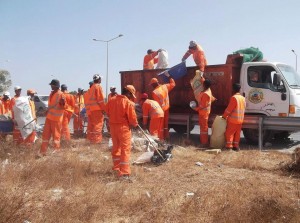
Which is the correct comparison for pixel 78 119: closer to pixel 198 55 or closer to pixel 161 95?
pixel 161 95

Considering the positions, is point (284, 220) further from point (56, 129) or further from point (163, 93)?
point (163, 93)

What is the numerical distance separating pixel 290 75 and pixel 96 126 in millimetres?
5383

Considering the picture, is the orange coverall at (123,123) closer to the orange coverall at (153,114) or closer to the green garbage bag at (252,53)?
the orange coverall at (153,114)

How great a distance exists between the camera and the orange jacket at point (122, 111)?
6.19 meters

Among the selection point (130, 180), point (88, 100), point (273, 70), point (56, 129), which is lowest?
point (130, 180)

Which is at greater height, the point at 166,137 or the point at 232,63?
the point at 232,63

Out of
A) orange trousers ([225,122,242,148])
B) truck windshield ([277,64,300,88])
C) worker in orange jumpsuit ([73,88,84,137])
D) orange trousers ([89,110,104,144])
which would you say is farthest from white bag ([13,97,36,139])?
truck windshield ([277,64,300,88])

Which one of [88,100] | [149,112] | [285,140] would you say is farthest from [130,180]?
[285,140]

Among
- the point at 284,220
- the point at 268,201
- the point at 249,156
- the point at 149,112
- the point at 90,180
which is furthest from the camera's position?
the point at 149,112

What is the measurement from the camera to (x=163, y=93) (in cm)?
1003

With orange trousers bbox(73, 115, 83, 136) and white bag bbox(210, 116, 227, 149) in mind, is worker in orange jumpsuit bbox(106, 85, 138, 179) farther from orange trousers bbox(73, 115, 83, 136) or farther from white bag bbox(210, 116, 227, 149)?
orange trousers bbox(73, 115, 83, 136)

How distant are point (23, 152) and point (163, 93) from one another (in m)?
4.05

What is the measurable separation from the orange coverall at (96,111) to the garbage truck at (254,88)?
2.23 metres

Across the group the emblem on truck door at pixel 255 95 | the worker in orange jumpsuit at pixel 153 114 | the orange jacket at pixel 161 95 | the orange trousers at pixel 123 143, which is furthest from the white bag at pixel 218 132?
the orange trousers at pixel 123 143
